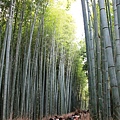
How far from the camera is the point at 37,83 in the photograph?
889 cm

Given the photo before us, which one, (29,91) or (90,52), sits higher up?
(90,52)

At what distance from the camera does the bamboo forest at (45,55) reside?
3.91 meters

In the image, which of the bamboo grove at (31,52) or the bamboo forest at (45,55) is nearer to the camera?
the bamboo forest at (45,55)

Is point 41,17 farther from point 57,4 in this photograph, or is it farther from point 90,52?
point 90,52

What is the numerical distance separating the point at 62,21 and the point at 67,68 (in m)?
4.25

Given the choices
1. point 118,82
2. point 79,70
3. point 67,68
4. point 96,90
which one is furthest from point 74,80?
point 118,82

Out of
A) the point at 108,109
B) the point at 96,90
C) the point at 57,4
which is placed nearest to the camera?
the point at 108,109

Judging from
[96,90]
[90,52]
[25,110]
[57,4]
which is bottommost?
Answer: [25,110]

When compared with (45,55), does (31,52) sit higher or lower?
higher

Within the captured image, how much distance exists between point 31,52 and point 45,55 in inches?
23.5

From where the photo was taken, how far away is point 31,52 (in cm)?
961

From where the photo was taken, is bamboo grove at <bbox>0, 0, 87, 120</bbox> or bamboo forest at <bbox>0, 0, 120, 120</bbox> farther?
bamboo grove at <bbox>0, 0, 87, 120</bbox>

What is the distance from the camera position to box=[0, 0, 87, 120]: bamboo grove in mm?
6723

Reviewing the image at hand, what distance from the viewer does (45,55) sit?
965cm
